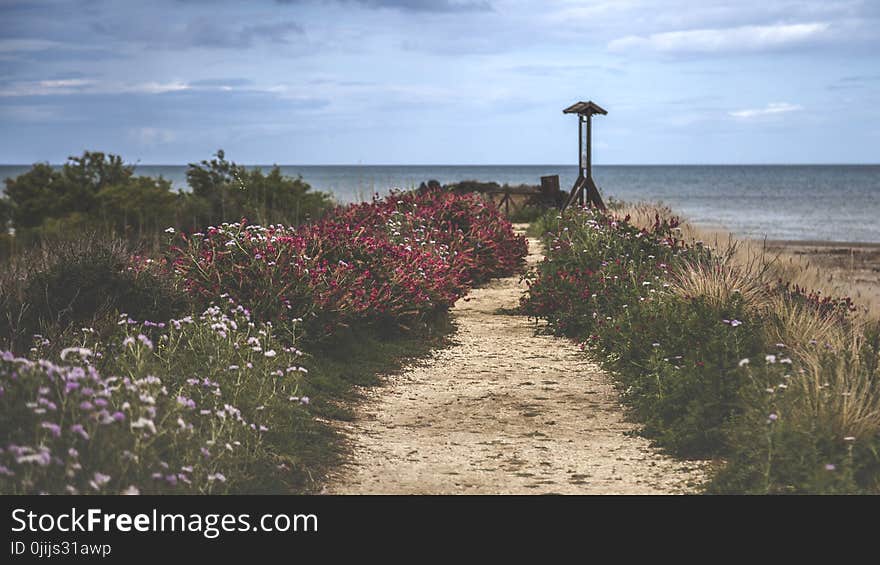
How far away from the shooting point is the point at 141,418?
3.97m

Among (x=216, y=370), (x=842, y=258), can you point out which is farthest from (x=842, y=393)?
(x=842, y=258)

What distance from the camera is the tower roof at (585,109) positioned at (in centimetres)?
2256

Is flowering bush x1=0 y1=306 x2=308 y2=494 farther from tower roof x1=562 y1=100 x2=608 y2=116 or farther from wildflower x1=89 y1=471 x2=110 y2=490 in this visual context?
tower roof x1=562 y1=100 x2=608 y2=116

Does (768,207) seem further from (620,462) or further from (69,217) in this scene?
(620,462)

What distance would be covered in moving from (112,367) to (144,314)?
6.27ft

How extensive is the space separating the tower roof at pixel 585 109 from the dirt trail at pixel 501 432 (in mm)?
13322

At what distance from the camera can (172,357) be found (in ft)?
21.6

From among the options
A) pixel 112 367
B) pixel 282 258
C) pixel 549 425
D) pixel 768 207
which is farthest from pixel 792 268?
pixel 768 207

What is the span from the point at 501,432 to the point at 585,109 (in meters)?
16.9

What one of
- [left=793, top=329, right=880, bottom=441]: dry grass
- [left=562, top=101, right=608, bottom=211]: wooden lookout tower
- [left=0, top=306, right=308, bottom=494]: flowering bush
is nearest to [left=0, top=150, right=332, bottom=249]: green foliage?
[left=562, top=101, right=608, bottom=211]: wooden lookout tower

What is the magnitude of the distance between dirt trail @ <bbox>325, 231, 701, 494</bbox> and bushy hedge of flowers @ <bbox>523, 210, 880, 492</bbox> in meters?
0.33

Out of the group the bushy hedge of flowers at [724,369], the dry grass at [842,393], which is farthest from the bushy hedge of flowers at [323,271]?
the dry grass at [842,393]

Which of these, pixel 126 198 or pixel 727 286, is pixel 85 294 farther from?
pixel 126 198

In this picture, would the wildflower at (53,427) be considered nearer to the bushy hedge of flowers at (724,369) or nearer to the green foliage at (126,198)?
the bushy hedge of flowers at (724,369)
